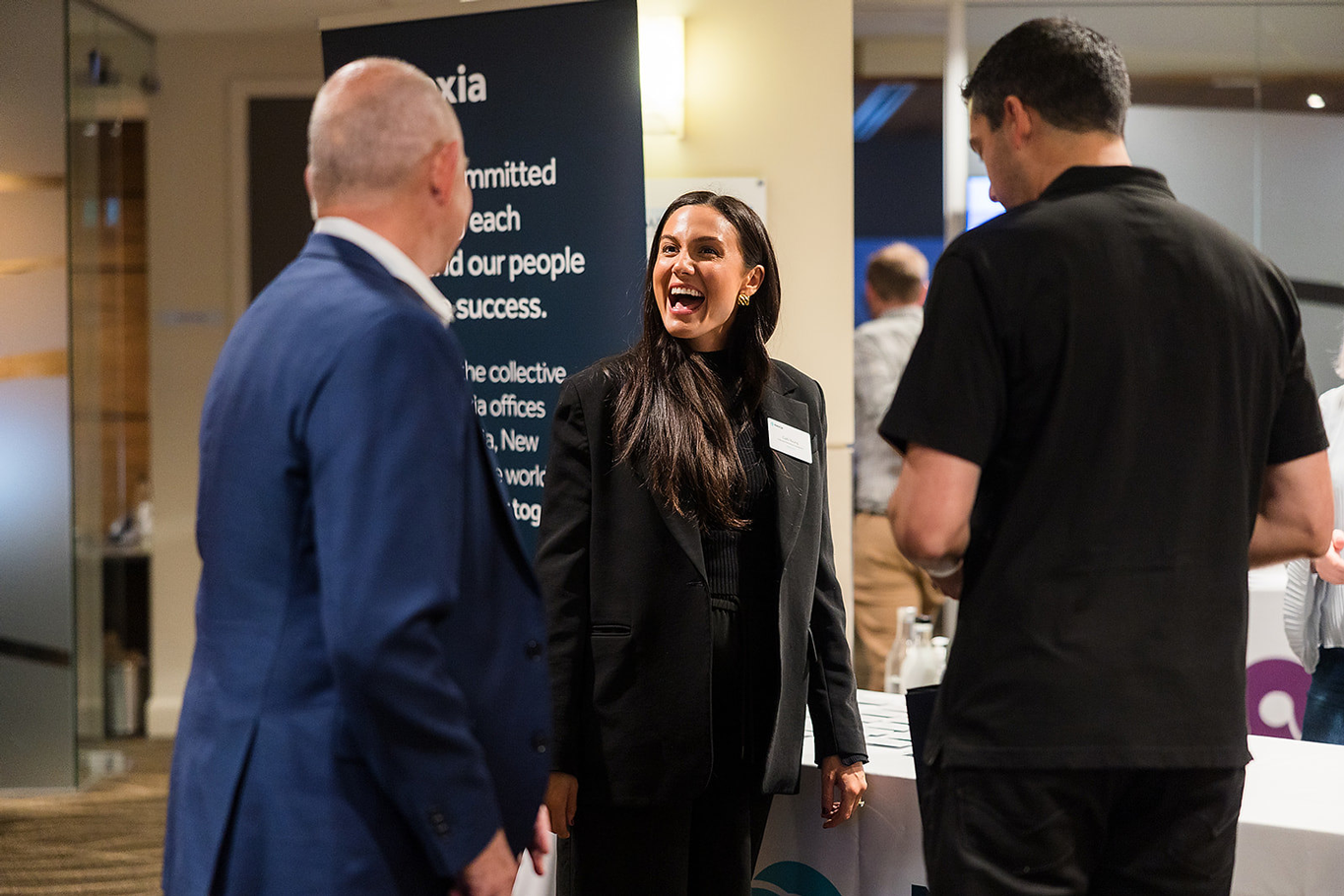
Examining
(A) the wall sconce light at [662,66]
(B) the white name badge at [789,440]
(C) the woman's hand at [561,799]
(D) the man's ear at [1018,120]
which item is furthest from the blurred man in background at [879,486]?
(D) the man's ear at [1018,120]

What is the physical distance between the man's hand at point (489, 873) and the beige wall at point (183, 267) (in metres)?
4.85

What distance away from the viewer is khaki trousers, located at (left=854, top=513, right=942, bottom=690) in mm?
4793

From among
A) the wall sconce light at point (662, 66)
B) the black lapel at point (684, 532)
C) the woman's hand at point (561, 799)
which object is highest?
the wall sconce light at point (662, 66)

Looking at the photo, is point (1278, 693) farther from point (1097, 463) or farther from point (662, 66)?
point (1097, 463)

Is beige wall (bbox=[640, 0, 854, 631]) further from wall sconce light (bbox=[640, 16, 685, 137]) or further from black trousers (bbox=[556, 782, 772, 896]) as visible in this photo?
black trousers (bbox=[556, 782, 772, 896])

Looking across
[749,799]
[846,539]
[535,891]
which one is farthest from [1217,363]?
[846,539]

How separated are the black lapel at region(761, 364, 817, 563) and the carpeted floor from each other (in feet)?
8.89

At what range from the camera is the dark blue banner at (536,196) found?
2.76 metres

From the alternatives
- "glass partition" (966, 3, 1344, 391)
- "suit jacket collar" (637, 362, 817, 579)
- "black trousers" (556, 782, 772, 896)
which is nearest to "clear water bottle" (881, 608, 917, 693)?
"suit jacket collar" (637, 362, 817, 579)

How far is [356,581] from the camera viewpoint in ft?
3.59

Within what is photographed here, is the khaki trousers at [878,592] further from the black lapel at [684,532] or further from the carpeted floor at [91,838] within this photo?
the black lapel at [684,532]

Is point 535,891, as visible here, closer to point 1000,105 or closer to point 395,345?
point 395,345

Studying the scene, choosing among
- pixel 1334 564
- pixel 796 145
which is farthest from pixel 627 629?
pixel 796 145

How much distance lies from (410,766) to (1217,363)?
0.94 m
